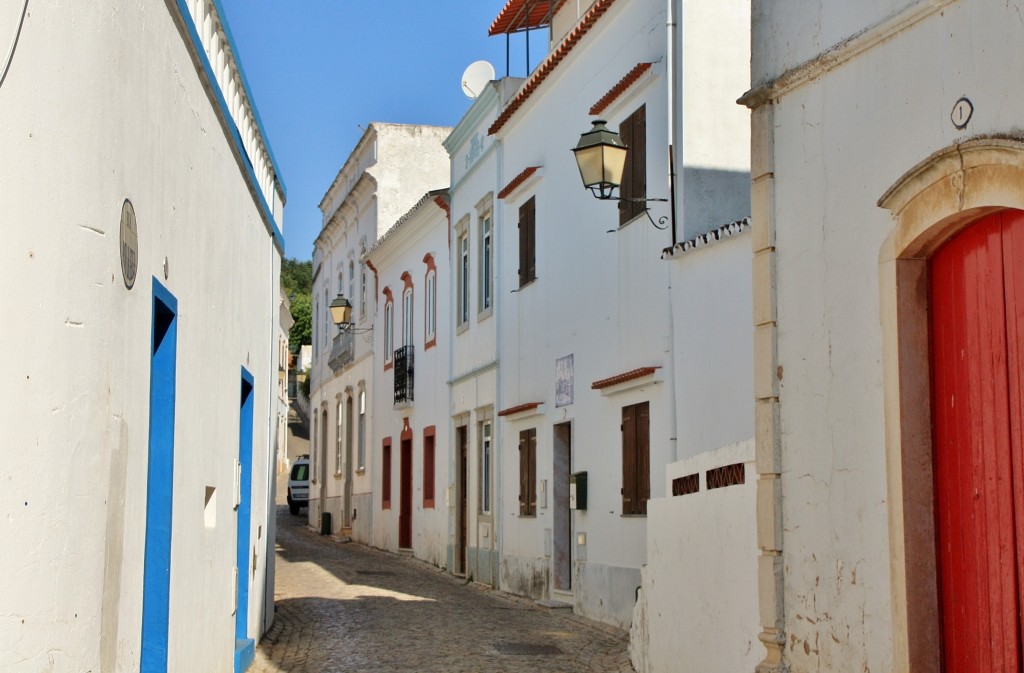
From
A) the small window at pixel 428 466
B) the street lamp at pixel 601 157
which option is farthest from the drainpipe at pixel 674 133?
the small window at pixel 428 466

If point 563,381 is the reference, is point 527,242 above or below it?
above

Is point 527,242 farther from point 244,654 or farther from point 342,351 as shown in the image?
point 342,351

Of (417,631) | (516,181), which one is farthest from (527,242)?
(417,631)

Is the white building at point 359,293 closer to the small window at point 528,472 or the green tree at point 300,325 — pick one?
the small window at point 528,472

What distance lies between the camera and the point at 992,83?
5.73 m

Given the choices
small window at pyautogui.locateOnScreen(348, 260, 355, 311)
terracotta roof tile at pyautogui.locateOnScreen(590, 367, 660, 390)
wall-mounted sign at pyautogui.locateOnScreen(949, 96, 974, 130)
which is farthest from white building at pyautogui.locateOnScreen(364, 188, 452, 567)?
wall-mounted sign at pyautogui.locateOnScreen(949, 96, 974, 130)

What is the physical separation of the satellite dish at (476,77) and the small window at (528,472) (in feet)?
25.8

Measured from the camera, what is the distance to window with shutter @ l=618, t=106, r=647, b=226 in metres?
14.2

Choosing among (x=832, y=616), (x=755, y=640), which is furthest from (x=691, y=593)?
(x=832, y=616)

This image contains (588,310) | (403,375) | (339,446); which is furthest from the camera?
(339,446)

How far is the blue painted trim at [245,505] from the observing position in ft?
35.0

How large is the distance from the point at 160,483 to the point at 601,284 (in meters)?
9.42

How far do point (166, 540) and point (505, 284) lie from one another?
13.4 m

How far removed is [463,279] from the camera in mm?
22938
